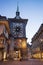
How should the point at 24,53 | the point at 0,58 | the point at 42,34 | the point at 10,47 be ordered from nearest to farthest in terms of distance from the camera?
the point at 0,58 → the point at 10,47 → the point at 24,53 → the point at 42,34

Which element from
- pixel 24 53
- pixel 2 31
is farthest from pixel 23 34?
pixel 2 31

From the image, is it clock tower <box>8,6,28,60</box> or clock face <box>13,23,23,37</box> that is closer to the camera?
clock tower <box>8,6,28,60</box>

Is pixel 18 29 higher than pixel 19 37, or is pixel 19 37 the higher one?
pixel 18 29

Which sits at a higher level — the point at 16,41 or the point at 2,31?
the point at 2,31

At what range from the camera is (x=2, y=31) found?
3603 cm

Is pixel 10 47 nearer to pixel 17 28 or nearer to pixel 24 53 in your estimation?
pixel 24 53

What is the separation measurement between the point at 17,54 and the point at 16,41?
20.3 ft

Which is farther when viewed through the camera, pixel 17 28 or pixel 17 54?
pixel 17 28

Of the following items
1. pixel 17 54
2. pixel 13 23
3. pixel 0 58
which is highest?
pixel 13 23

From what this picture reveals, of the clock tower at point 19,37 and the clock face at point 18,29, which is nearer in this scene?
the clock tower at point 19,37

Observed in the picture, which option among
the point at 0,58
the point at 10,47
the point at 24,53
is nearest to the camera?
the point at 0,58

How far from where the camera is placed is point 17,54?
63562 millimetres

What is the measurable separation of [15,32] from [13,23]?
4.66 metres

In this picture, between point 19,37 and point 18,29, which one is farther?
point 18,29
